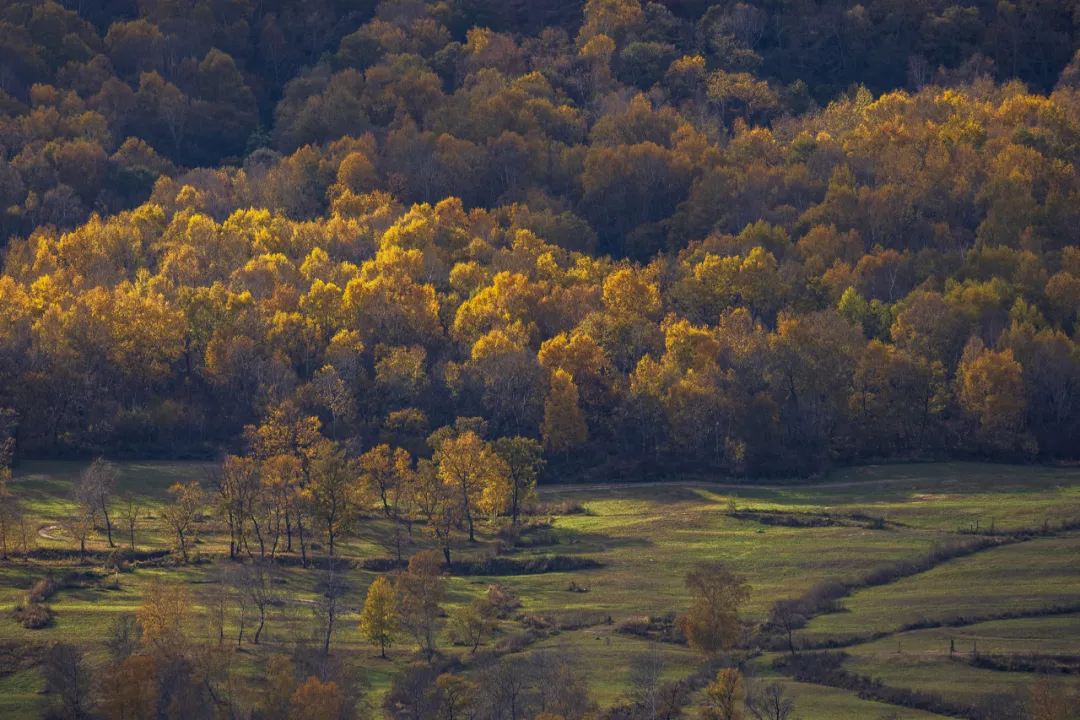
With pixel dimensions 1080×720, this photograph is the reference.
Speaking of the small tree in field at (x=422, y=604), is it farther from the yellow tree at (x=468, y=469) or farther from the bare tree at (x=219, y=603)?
the yellow tree at (x=468, y=469)

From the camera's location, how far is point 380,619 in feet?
324

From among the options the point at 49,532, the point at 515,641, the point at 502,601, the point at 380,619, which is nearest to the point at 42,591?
the point at 49,532

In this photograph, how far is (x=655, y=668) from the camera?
92.5 m

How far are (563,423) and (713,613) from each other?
167 ft

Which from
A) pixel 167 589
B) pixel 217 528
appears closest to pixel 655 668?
pixel 167 589

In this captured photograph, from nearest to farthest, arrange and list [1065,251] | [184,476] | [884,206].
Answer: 1. [184,476]
2. [1065,251]
3. [884,206]

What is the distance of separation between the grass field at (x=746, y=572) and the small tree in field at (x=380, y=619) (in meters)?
1.19

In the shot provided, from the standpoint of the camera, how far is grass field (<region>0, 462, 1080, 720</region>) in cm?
9425

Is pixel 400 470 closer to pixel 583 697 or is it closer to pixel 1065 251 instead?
pixel 583 697

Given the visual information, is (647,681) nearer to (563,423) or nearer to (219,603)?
(219,603)

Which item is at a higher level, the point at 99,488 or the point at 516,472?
the point at 516,472

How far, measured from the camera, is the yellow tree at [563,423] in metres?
146

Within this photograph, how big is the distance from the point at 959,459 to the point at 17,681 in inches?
3531

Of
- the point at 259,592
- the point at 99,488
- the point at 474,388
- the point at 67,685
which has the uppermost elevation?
the point at 474,388
